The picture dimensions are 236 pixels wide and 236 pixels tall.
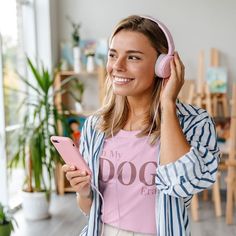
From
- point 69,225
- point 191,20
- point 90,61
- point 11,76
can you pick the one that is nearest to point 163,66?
point 69,225

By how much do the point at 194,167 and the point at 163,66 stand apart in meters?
0.29

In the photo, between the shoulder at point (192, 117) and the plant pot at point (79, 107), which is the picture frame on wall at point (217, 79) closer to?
the plant pot at point (79, 107)

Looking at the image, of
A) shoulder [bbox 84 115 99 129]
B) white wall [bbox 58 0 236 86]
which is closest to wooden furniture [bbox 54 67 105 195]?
white wall [bbox 58 0 236 86]

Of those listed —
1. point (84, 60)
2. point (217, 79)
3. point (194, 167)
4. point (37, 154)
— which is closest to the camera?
point (194, 167)

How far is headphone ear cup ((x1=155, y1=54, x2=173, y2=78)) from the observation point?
1.05 meters

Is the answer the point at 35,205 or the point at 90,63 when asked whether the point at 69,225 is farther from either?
the point at 90,63

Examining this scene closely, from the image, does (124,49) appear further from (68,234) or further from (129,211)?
(68,234)

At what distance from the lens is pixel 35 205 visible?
3521mm

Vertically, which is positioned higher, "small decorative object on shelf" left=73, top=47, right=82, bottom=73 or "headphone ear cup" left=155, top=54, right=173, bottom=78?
"small decorative object on shelf" left=73, top=47, right=82, bottom=73

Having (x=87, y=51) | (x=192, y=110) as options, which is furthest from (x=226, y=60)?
(x=192, y=110)

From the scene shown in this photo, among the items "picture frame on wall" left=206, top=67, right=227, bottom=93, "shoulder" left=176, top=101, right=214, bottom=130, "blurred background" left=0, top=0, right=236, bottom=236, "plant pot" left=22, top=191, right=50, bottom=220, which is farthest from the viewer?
"picture frame on wall" left=206, top=67, right=227, bottom=93

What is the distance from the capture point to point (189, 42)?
432 centimetres

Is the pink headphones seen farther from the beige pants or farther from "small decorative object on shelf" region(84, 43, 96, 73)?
"small decorative object on shelf" region(84, 43, 96, 73)

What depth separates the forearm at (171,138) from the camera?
0.98 m
